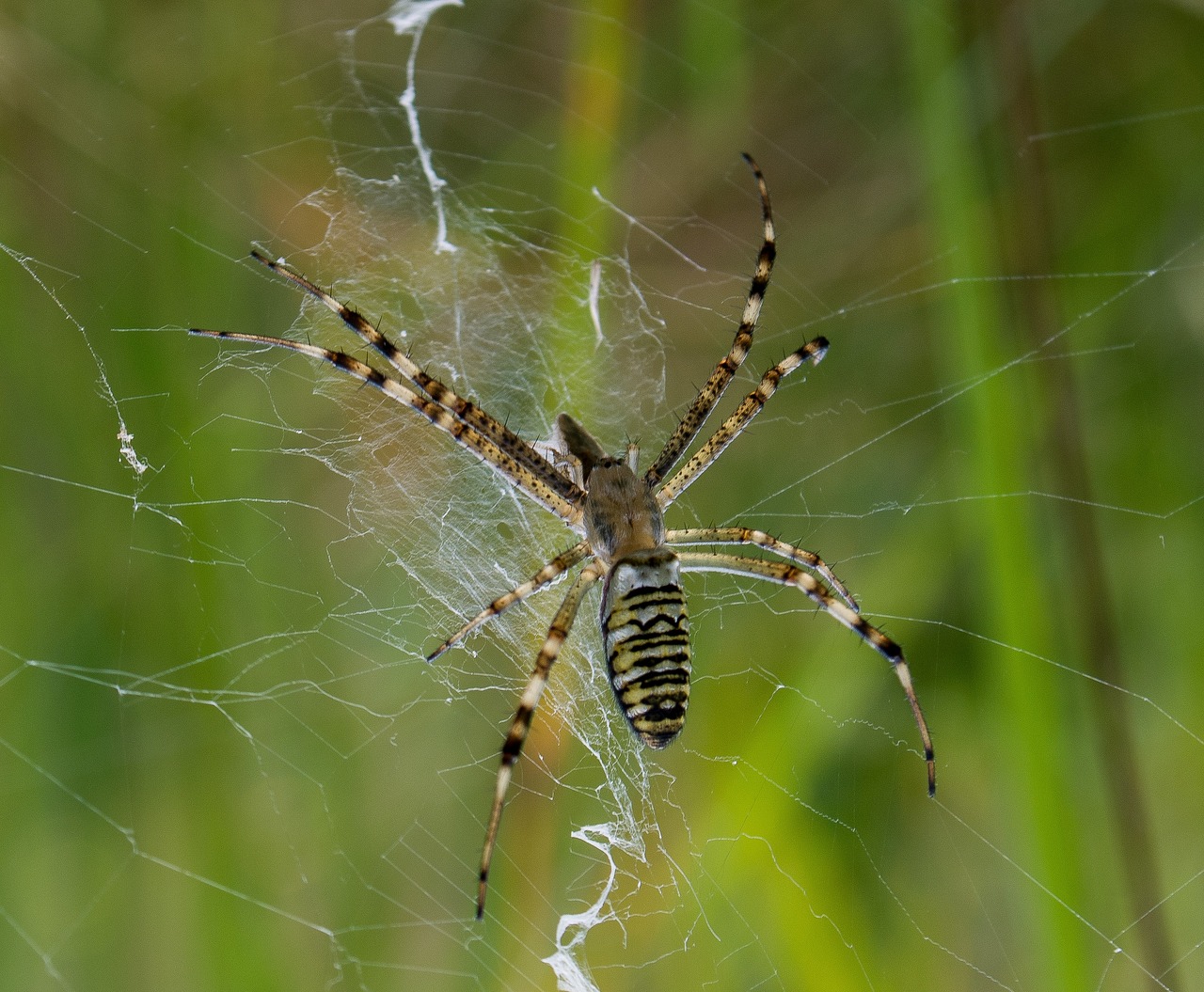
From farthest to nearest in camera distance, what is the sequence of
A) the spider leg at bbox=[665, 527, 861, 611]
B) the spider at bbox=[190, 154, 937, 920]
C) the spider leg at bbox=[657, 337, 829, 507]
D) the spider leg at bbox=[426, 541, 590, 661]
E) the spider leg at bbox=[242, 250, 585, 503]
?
the spider leg at bbox=[657, 337, 829, 507], the spider leg at bbox=[665, 527, 861, 611], the spider leg at bbox=[242, 250, 585, 503], the spider leg at bbox=[426, 541, 590, 661], the spider at bbox=[190, 154, 937, 920]

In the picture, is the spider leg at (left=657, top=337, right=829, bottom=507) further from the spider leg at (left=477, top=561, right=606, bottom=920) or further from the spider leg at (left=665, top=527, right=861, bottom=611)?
the spider leg at (left=477, top=561, right=606, bottom=920)

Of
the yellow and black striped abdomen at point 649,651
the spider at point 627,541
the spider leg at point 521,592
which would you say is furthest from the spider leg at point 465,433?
the yellow and black striped abdomen at point 649,651

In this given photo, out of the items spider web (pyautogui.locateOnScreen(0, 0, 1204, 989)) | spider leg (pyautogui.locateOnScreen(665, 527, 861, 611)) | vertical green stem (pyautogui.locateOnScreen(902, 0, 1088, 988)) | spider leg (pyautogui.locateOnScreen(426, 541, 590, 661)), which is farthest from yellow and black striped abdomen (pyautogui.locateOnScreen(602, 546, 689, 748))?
vertical green stem (pyautogui.locateOnScreen(902, 0, 1088, 988))

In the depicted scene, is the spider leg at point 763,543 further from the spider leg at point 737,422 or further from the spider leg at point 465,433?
the spider leg at point 465,433

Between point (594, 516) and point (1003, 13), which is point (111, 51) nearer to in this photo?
point (594, 516)

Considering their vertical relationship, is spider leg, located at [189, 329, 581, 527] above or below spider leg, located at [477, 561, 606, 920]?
above

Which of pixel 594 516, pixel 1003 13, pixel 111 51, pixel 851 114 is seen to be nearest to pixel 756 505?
pixel 594 516
